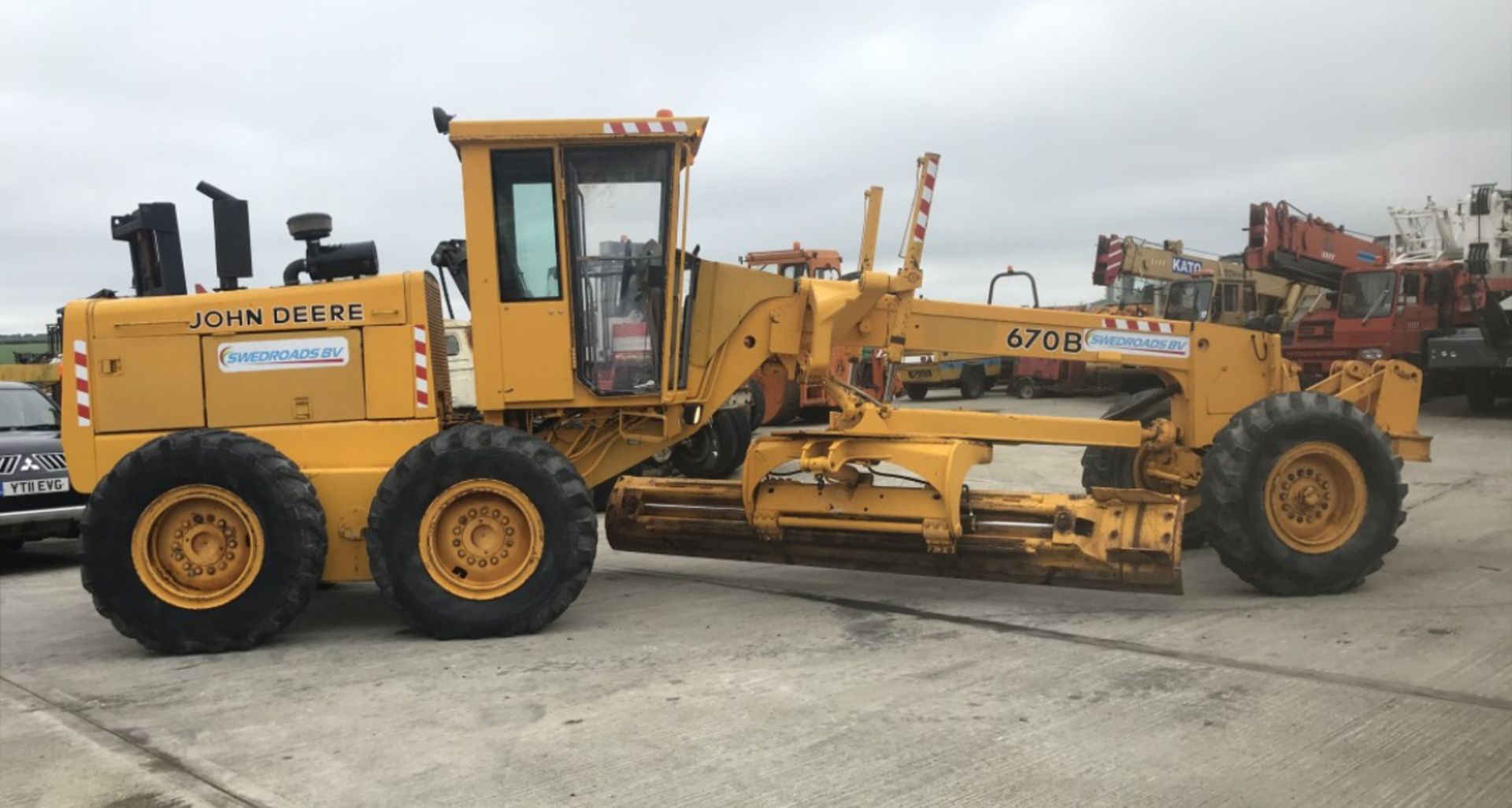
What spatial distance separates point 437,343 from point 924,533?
117 inches

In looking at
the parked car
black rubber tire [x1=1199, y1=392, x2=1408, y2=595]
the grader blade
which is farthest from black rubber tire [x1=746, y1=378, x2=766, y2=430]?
black rubber tire [x1=1199, y1=392, x2=1408, y2=595]

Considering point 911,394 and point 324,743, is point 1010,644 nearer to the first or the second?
point 324,743

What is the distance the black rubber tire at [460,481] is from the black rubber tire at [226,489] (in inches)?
14.7

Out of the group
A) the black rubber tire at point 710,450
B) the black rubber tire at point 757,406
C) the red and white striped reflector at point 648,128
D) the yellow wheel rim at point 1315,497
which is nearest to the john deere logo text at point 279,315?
the red and white striped reflector at point 648,128

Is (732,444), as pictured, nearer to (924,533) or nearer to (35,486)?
(924,533)

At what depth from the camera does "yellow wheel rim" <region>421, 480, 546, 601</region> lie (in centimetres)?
591

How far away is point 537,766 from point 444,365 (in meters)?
3.20

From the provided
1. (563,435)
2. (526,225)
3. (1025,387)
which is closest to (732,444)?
(563,435)

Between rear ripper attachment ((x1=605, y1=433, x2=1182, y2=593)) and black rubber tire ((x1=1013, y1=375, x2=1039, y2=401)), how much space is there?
19.6m

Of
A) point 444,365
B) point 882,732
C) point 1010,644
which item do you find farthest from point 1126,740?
point 444,365

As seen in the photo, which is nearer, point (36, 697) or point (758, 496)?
point (36, 697)

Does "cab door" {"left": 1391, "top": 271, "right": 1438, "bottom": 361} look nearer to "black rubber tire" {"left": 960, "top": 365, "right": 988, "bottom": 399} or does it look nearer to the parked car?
"black rubber tire" {"left": 960, "top": 365, "right": 988, "bottom": 399}

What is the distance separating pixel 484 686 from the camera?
506cm

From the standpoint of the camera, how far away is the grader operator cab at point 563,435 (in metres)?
5.84
